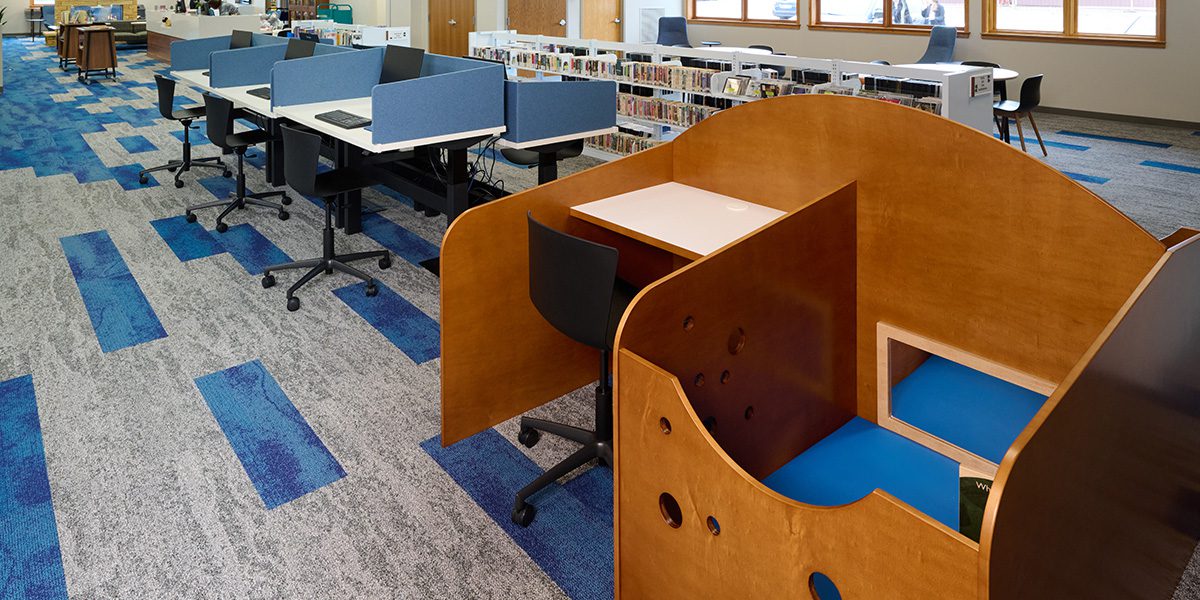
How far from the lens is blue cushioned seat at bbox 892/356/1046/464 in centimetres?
196

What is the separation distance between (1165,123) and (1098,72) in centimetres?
78

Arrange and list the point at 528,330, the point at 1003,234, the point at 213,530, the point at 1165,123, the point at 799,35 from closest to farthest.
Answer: the point at 1003,234, the point at 213,530, the point at 528,330, the point at 1165,123, the point at 799,35

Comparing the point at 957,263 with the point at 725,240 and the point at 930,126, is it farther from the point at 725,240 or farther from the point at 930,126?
the point at 725,240

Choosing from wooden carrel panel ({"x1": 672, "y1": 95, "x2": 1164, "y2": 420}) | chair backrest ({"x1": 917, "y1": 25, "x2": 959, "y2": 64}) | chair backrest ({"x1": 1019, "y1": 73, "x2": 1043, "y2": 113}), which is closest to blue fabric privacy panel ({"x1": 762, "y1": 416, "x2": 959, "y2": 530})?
wooden carrel panel ({"x1": 672, "y1": 95, "x2": 1164, "y2": 420})

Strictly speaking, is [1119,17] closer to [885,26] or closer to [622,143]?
[885,26]

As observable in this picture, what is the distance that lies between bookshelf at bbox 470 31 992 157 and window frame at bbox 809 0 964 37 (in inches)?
141

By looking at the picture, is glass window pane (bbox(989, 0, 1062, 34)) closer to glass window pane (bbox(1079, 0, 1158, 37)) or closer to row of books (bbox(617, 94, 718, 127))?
glass window pane (bbox(1079, 0, 1158, 37))

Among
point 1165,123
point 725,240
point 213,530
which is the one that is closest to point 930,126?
point 725,240

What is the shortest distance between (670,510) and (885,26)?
9398 mm

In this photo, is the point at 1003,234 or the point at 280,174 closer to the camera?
the point at 1003,234

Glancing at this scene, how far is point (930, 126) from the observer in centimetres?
181

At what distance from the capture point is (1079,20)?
7.95 metres

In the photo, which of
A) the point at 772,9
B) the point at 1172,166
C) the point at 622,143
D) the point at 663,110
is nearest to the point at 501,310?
the point at 663,110

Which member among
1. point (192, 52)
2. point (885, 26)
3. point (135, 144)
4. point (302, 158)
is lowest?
point (302, 158)
